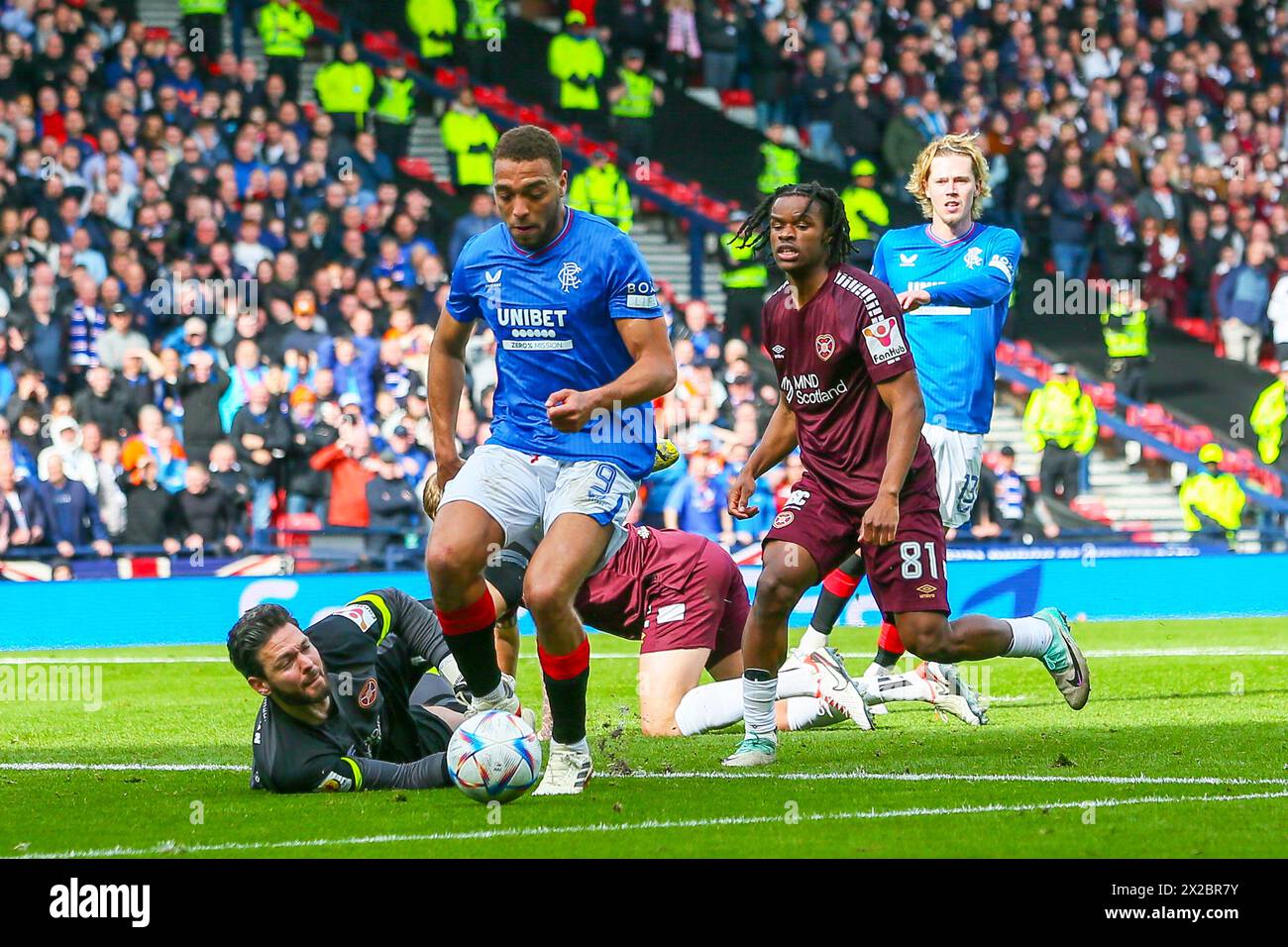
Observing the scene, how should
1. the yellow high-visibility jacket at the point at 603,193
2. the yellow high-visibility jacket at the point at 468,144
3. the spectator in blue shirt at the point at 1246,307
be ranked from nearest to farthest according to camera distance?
the yellow high-visibility jacket at the point at 603,193, the yellow high-visibility jacket at the point at 468,144, the spectator in blue shirt at the point at 1246,307

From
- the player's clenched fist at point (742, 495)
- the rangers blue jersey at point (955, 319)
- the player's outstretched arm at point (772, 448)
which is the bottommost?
the player's clenched fist at point (742, 495)

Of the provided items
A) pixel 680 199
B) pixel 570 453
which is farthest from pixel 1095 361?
pixel 570 453

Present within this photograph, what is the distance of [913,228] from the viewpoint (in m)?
9.66

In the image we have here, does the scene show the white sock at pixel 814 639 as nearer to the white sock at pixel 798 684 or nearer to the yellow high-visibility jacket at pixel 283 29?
the white sock at pixel 798 684

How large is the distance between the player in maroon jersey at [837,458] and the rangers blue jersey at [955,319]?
1.43 m

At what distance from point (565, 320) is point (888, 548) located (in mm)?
1672

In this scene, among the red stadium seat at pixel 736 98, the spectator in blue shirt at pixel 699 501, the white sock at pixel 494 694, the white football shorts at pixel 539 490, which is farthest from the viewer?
the red stadium seat at pixel 736 98

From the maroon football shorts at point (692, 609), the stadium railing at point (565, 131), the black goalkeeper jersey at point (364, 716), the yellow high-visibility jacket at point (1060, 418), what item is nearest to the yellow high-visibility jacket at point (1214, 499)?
the yellow high-visibility jacket at point (1060, 418)

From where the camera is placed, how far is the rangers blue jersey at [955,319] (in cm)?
934

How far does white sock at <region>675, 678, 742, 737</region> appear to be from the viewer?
904 cm

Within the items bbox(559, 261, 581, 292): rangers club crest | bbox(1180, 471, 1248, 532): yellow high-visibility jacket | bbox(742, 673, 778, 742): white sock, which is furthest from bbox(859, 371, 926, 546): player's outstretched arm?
bbox(1180, 471, 1248, 532): yellow high-visibility jacket

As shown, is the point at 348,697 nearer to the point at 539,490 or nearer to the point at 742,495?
the point at 539,490
